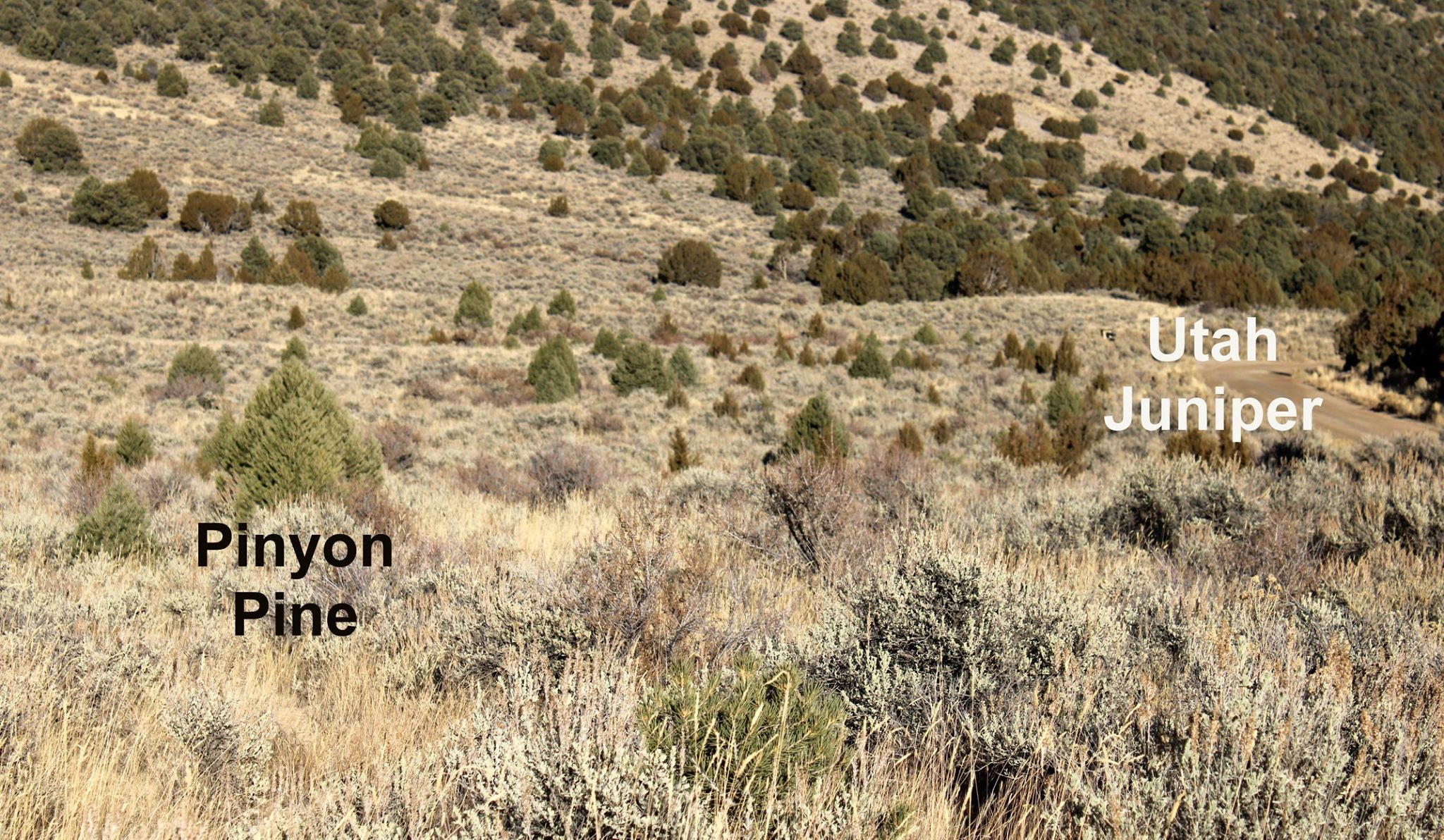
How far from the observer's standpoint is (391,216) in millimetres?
35562

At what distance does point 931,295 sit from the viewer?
116ft

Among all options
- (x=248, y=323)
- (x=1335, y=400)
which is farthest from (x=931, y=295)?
(x=248, y=323)

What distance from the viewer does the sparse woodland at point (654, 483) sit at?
2188 mm

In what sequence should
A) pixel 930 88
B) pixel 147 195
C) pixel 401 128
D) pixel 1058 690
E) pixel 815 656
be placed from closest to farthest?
pixel 1058 690, pixel 815 656, pixel 147 195, pixel 401 128, pixel 930 88

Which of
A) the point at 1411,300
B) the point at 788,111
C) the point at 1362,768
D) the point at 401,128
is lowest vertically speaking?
the point at 1362,768

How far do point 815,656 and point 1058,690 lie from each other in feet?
2.75

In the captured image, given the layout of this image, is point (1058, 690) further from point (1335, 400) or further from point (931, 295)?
point (931, 295)

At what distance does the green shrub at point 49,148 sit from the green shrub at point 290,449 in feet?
116

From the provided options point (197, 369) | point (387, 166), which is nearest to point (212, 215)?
point (387, 166)

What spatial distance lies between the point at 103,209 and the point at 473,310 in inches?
657

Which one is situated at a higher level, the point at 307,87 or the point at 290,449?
the point at 307,87

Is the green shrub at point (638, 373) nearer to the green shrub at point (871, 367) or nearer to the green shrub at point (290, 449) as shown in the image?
the green shrub at point (871, 367)

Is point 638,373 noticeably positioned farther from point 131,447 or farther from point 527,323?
point 131,447

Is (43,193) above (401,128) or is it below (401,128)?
below
